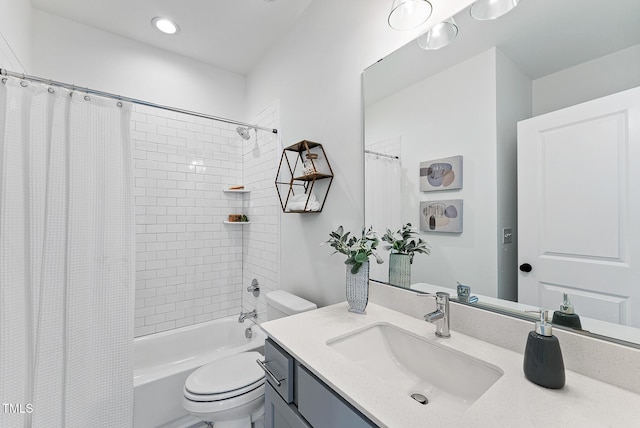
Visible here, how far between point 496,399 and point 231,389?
48.8 inches

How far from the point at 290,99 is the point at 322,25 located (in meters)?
0.52

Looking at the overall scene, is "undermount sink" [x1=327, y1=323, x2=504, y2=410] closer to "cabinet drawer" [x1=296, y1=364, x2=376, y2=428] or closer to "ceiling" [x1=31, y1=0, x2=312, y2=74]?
"cabinet drawer" [x1=296, y1=364, x2=376, y2=428]

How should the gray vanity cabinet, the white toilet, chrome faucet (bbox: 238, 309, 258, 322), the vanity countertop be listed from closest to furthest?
the vanity countertop → the gray vanity cabinet → the white toilet → chrome faucet (bbox: 238, 309, 258, 322)

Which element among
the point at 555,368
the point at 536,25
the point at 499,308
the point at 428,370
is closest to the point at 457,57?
the point at 536,25

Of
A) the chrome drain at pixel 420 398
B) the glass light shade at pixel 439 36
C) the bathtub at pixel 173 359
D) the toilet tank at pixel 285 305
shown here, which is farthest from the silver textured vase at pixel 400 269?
the bathtub at pixel 173 359

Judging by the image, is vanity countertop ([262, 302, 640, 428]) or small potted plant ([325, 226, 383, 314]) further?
small potted plant ([325, 226, 383, 314])

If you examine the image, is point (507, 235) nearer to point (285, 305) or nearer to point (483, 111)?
point (483, 111)

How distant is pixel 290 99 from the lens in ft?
6.50

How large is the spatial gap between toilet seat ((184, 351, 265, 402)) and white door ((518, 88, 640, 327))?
1346 mm

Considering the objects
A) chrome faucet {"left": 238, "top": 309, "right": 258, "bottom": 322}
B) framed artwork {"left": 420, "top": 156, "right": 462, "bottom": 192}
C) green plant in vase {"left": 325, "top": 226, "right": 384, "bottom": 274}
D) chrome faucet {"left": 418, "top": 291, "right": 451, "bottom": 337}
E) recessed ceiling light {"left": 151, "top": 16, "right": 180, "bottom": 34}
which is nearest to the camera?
chrome faucet {"left": 418, "top": 291, "right": 451, "bottom": 337}

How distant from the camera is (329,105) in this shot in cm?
160

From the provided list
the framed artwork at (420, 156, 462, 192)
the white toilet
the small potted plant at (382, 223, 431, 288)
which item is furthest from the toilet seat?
the framed artwork at (420, 156, 462, 192)

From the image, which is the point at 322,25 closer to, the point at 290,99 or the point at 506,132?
the point at 290,99

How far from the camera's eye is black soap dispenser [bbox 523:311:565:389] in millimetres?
639
